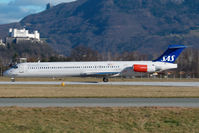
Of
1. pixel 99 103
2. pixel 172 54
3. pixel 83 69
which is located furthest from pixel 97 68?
pixel 99 103

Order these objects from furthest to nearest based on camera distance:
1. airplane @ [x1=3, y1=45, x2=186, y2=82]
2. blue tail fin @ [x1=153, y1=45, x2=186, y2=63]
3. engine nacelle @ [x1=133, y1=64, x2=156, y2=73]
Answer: blue tail fin @ [x1=153, y1=45, x2=186, y2=63] < airplane @ [x1=3, y1=45, x2=186, y2=82] < engine nacelle @ [x1=133, y1=64, x2=156, y2=73]

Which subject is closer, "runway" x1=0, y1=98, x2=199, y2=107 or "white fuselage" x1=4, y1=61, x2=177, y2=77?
"runway" x1=0, y1=98, x2=199, y2=107

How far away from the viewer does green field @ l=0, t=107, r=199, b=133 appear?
15008 mm

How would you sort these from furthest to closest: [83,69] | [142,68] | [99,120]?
[83,69] < [142,68] < [99,120]

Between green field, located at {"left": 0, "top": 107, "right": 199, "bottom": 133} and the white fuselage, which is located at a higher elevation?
the white fuselage

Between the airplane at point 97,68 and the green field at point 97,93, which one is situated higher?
the airplane at point 97,68

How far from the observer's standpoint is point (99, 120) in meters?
16.5

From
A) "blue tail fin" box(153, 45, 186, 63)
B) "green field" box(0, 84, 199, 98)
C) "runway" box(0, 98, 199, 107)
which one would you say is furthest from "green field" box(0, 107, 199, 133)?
"blue tail fin" box(153, 45, 186, 63)

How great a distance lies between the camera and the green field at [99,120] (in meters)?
15.0

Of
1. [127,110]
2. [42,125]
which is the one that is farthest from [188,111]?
[42,125]

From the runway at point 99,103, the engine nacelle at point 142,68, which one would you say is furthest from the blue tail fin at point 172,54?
the runway at point 99,103

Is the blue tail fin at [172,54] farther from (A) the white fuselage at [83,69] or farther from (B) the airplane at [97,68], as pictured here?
(A) the white fuselage at [83,69]

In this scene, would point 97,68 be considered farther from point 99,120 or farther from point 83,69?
point 99,120

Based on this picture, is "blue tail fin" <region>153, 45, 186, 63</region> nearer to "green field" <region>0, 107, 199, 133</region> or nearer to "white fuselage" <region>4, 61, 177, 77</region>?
"white fuselage" <region>4, 61, 177, 77</region>
